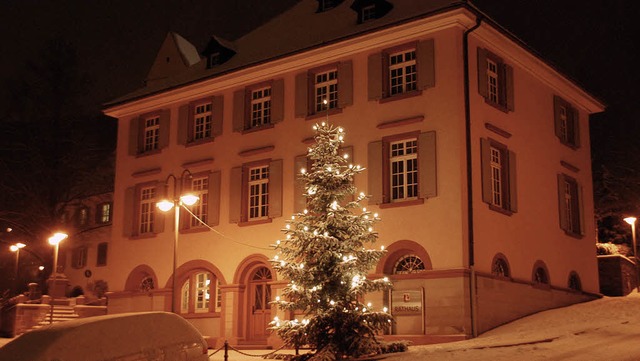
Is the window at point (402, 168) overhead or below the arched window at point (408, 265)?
overhead

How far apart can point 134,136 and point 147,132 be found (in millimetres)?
607

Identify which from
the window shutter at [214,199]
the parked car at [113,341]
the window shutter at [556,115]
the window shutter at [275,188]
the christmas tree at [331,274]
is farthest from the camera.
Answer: the window shutter at [214,199]

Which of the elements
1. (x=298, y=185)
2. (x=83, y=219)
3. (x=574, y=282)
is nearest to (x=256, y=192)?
(x=298, y=185)

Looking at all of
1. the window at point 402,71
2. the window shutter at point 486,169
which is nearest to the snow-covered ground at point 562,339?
the window shutter at point 486,169

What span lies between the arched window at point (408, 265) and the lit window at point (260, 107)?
7.50m

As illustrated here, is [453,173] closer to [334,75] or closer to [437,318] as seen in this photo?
[437,318]

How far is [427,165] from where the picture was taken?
2547 centimetres

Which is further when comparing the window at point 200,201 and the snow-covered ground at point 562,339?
the window at point 200,201

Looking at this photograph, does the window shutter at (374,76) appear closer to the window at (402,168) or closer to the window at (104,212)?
the window at (402,168)

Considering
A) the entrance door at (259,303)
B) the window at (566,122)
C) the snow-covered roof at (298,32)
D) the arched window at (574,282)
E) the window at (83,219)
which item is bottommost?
the entrance door at (259,303)

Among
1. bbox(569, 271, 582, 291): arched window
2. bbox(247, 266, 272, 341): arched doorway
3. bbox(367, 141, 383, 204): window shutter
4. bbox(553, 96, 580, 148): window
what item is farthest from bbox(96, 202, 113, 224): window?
bbox(569, 271, 582, 291): arched window

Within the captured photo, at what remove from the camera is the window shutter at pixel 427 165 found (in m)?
Answer: 25.3

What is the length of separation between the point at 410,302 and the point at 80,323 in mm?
12708

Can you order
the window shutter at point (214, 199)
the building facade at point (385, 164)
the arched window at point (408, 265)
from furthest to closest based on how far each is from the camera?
the window shutter at point (214, 199) < the arched window at point (408, 265) < the building facade at point (385, 164)
